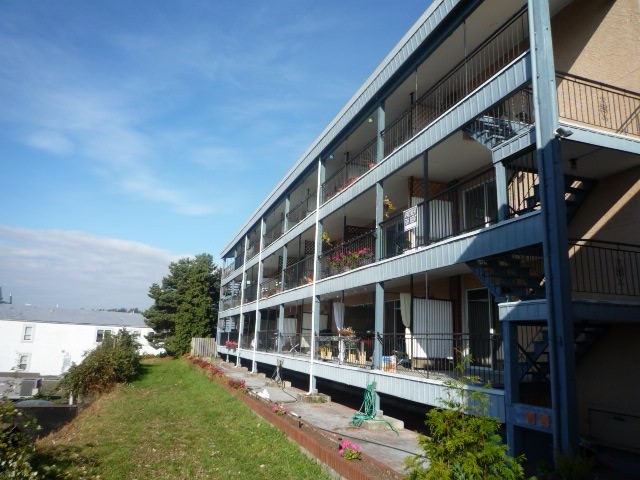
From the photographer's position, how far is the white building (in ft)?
149

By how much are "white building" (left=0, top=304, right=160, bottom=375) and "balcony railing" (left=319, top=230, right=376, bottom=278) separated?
30772 mm

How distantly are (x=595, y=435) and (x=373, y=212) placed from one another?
1093cm

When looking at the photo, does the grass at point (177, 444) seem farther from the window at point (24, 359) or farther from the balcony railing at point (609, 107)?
the window at point (24, 359)

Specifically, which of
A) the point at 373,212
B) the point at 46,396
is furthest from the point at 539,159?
the point at 46,396

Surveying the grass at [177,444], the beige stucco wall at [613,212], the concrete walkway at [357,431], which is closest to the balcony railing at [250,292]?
the grass at [177,444]

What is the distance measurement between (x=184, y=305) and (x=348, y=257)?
3422 cm

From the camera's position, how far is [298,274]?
21531 mm

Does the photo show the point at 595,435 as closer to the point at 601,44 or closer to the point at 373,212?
the point at 601,44

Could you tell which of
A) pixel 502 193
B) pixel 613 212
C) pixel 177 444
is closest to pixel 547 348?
pixel 502 193

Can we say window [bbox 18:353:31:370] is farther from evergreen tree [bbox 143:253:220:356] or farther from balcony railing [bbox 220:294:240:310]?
balcony railing [bbox 220:294:240:310]

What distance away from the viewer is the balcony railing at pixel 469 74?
11.0 meters

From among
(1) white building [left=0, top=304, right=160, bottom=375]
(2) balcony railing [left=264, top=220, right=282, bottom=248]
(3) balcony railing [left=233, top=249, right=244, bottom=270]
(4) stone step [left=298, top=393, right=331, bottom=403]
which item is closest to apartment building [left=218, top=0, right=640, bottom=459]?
(4) stone step [left=298, top=393, right=331, bottom=403]

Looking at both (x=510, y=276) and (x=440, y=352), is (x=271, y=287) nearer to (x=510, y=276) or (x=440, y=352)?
(x=440, y=352)

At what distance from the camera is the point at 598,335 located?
9398 mm
